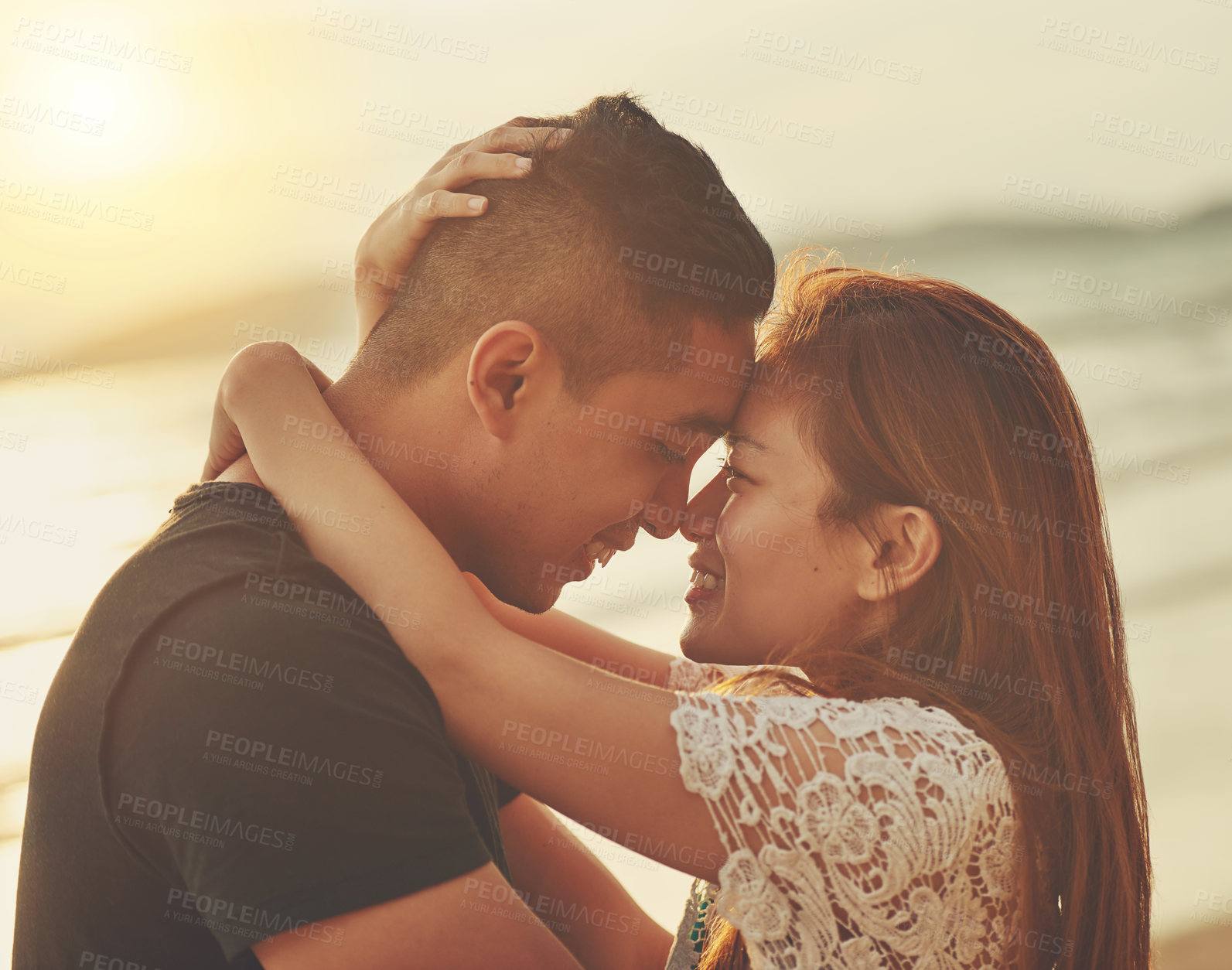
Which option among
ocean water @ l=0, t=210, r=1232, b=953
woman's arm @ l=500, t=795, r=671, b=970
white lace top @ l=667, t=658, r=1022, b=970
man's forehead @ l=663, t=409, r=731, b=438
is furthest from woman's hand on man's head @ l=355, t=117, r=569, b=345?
ocean water @ l=0, t=210, r=1232, b=953

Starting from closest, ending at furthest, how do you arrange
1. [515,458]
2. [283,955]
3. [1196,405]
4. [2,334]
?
[283,955] < [515,458] < [2,334] < [1196,405]

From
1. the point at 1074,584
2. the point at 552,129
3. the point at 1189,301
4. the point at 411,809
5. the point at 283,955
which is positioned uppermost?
the point at 1189,301

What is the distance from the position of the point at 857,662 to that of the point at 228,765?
1.01 m

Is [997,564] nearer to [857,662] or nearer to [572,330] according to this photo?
[857,662]

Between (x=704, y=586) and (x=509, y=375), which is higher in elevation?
(x=509, y=375)

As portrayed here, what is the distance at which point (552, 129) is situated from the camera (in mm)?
1720

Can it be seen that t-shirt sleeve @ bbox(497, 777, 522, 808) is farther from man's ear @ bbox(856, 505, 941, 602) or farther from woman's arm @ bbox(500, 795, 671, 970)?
man's ear @ bbox(856, 505, 941, 602)

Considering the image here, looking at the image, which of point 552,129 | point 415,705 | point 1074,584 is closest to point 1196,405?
point 1074,584

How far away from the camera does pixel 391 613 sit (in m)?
1.24

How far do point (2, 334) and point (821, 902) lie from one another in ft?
11.6

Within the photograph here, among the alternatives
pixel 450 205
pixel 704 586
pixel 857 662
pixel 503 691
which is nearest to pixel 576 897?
pixel 704 586

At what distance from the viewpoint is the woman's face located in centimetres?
171

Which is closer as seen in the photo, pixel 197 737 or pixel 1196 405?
pixel 197 737

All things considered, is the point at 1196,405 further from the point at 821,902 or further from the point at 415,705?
the point at 415,705
